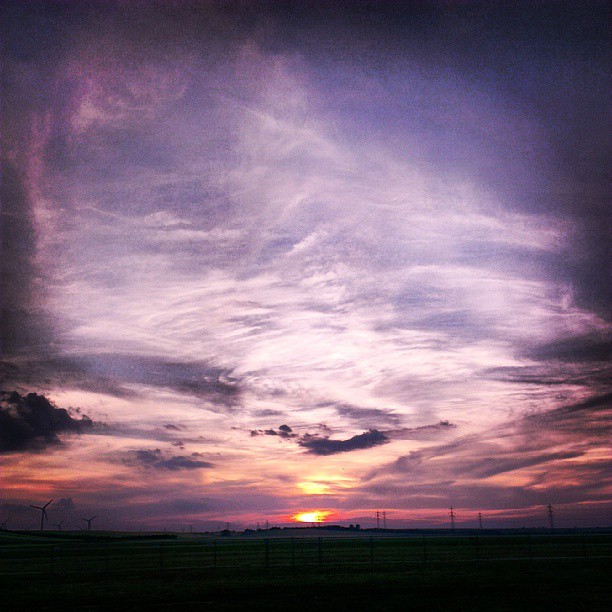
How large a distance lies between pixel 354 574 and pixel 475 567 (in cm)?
939

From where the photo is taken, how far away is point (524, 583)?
93.7 feet

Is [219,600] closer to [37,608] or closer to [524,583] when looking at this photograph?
[37,608]

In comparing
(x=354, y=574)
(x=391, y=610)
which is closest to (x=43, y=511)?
(x=354, y=574)

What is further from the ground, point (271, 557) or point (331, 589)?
point (331, 589)

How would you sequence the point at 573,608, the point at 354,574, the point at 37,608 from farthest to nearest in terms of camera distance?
the point at 354,574 → the point at 37,608 → the point at 573,608

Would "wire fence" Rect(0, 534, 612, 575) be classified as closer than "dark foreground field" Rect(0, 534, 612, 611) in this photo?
No

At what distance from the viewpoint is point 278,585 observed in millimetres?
30125

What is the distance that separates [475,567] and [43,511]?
183720 millimetres

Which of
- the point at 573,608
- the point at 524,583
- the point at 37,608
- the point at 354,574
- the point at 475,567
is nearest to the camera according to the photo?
the point at 573,608

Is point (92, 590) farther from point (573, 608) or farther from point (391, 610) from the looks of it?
point (573, 608)

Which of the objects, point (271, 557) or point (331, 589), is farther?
point (271, 557)

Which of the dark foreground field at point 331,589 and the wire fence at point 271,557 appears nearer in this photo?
the dark foreground field at point 331,589

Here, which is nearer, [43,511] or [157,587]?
[157,587]

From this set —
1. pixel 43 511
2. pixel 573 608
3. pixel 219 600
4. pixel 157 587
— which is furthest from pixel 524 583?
pixel 43 511
